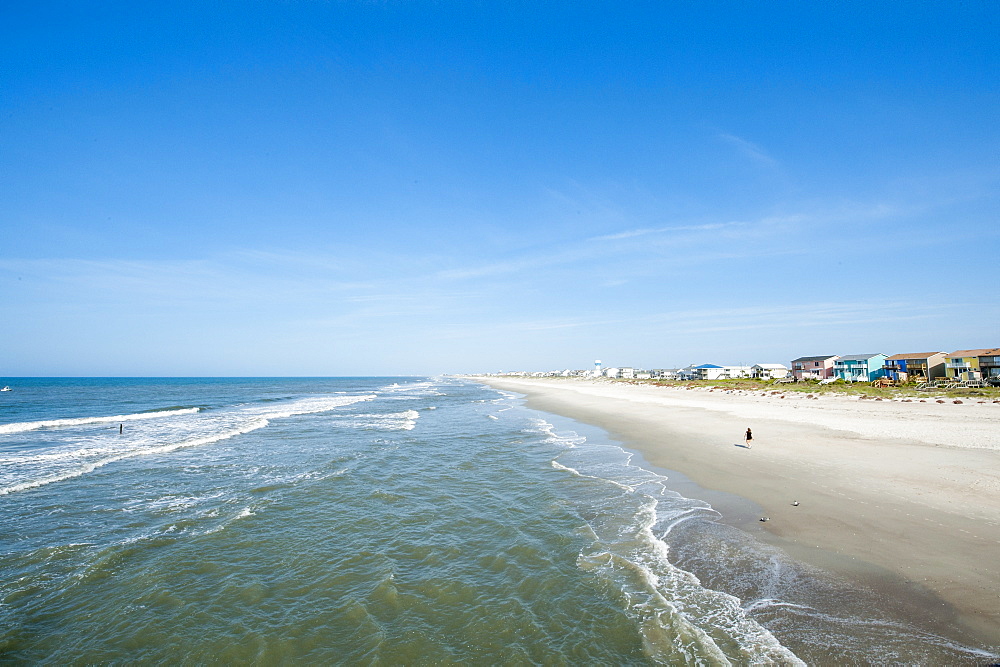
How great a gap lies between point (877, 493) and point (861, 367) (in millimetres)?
89129

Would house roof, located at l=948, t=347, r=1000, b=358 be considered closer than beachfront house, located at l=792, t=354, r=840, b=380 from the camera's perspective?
Yes

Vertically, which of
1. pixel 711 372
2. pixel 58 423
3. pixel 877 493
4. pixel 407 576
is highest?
pixel 711 372

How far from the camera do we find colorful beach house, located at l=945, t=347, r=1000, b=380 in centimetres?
6178

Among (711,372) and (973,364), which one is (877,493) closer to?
(973,364)

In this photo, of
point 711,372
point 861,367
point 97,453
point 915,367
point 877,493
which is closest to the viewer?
point 877,493

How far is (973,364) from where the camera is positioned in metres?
64.2

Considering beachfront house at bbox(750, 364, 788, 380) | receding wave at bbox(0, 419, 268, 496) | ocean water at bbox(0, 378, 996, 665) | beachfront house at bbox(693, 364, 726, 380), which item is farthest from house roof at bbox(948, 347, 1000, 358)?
receding wave at bbox(0, 419, 268, 496)

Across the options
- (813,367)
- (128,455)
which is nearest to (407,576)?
(128,455)

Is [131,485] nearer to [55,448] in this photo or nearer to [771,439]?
[55,448]

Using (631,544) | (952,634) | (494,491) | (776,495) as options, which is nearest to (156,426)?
(494,491)

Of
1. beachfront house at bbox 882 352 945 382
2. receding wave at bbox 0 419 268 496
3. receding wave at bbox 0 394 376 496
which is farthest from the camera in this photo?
beachfront house at bbox 882 352 945 382

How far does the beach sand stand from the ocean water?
939mm

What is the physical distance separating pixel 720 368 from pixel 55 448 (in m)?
126

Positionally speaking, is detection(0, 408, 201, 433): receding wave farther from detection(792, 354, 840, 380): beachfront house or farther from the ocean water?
detection(792, 354, 840, 380): beachfront house
